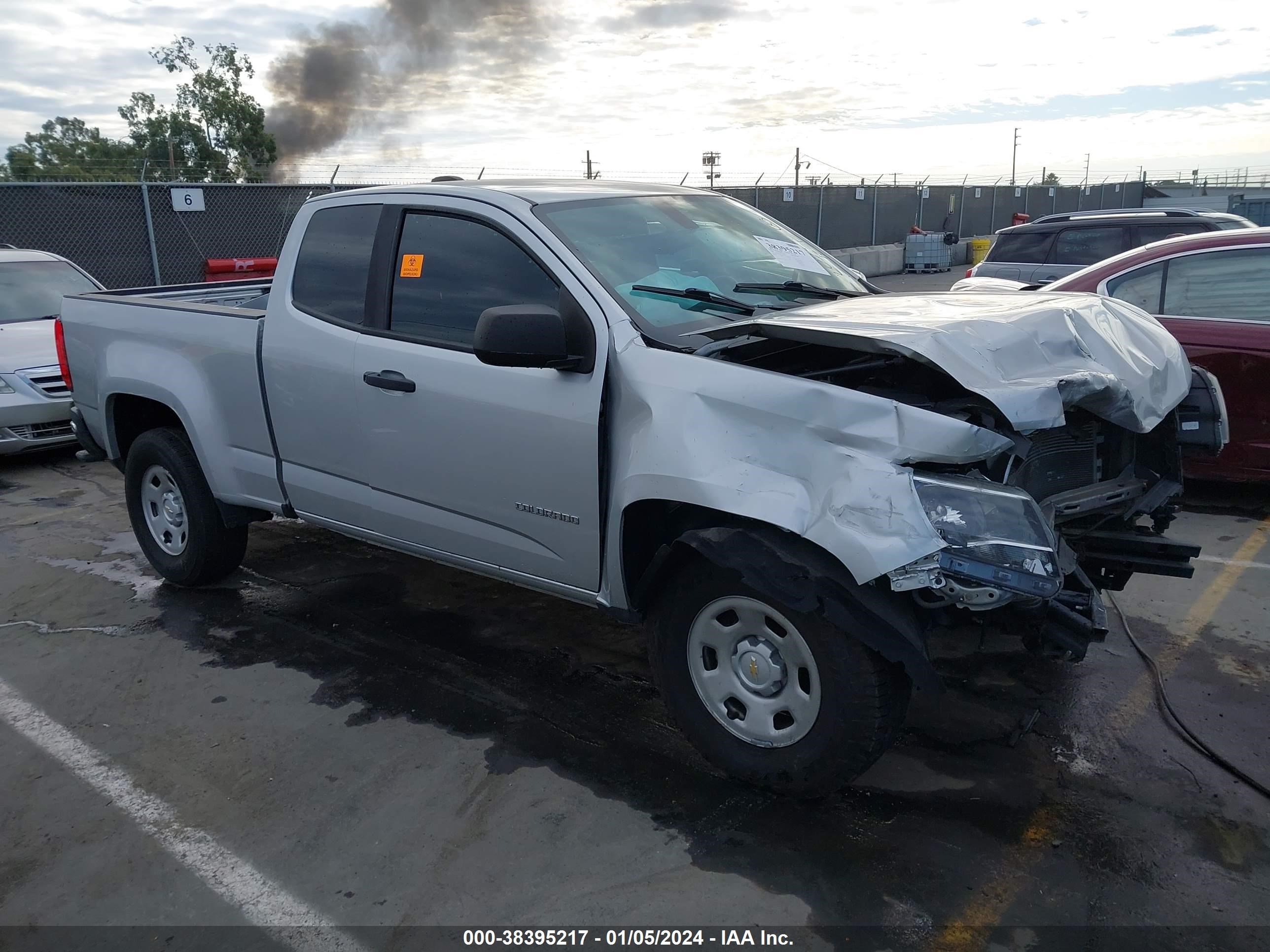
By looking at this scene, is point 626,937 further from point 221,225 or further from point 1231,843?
point 221,225

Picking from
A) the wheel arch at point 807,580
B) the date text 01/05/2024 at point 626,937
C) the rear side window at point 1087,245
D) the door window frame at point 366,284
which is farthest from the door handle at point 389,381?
the rear side window at point 1087,245

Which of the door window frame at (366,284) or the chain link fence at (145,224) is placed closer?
the door window frame at (366,284)

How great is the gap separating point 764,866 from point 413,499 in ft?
6.70

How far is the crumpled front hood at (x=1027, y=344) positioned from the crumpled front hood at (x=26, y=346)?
686cm

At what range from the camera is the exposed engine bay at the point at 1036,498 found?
2764 millimetres

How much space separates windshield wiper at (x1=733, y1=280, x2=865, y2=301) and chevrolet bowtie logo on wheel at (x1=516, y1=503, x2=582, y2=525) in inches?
45.6

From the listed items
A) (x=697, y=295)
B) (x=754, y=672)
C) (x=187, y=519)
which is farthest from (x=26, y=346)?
(x=754, y=672)

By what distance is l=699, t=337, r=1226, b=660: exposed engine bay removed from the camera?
109 inches

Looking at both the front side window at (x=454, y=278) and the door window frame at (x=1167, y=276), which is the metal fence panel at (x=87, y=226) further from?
the door window frame at (x=1167, y=276)

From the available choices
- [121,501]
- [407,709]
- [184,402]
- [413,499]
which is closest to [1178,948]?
[407,709]

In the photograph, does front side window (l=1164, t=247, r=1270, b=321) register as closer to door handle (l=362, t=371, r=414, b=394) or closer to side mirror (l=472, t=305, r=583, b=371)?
side mirror (l=472, t=305, r=583, b=371)

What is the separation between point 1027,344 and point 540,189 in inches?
81.7

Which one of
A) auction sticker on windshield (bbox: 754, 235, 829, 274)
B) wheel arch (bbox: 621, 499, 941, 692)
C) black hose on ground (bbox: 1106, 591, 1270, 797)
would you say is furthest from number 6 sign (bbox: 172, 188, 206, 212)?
black hose on ground (bbox: 1106, 591, 1270, 797)

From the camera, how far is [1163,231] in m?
9.99
